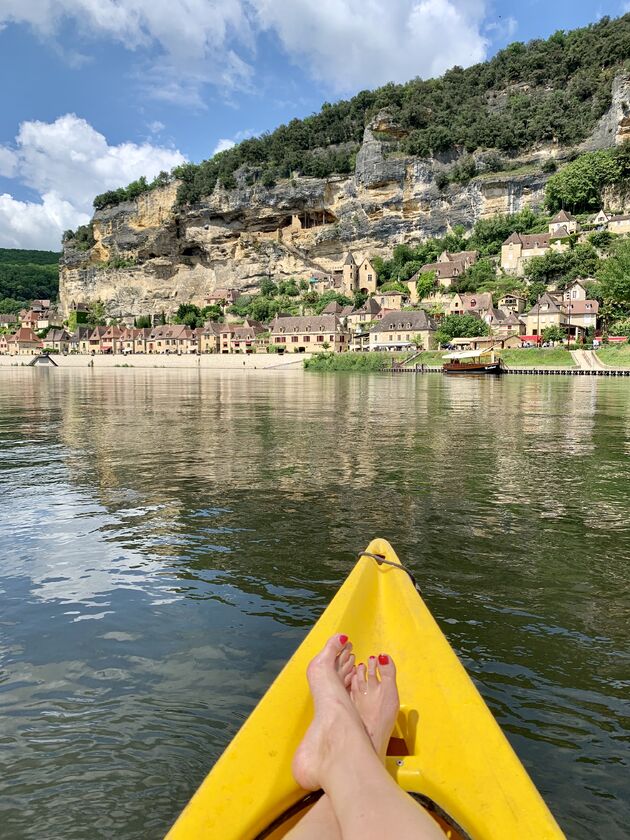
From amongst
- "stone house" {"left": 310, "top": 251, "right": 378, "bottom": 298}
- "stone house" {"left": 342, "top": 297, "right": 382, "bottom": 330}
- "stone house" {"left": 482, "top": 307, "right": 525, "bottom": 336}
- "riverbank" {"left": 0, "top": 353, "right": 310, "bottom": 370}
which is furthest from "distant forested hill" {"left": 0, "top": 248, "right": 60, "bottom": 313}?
"stone house" {"left": 482, "top": 307, "right": 525, "bottom": 336}

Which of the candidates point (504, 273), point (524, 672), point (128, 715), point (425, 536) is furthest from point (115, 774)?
point (504, 273)

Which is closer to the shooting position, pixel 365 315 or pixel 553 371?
pixel 553 371

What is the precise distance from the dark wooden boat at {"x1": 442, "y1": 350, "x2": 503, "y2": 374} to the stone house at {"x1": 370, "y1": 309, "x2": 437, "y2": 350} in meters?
13.7

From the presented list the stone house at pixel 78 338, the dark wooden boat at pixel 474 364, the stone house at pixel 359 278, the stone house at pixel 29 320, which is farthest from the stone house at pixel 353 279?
the stone house at pixel 29 320

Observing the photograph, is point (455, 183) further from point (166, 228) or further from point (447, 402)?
point (447, 402)

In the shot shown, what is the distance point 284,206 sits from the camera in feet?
386

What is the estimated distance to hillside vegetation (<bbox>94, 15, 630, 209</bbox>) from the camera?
10106cm

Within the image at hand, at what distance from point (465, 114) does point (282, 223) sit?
42087 mm

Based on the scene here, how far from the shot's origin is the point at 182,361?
3691 inches

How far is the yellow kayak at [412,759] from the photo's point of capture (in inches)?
86.0

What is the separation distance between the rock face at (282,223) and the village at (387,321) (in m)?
6.31

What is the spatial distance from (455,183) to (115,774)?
4489 inches

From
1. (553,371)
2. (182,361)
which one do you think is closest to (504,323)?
(553,371)

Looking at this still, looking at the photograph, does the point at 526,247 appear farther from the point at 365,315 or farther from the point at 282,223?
the point at 282,223
